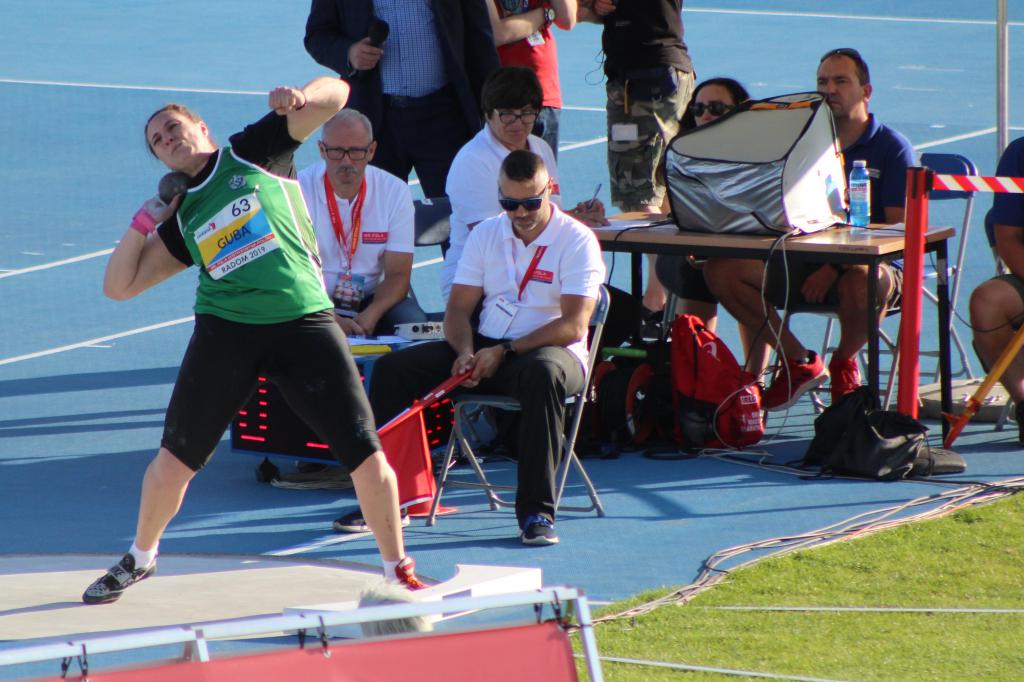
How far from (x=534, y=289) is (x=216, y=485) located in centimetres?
166

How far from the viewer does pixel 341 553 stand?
19.4ft

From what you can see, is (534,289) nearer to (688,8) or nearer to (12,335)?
(12,335)

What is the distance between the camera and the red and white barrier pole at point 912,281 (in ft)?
22.0

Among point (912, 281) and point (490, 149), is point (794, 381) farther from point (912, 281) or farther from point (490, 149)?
point (490, 149)

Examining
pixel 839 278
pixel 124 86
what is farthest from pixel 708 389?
pixel 124 86

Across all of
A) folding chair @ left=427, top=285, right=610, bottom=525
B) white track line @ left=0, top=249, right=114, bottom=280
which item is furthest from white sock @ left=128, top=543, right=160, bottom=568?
white track line @ left=0, top=249, right=114, bottom=280

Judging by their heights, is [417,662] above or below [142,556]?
above

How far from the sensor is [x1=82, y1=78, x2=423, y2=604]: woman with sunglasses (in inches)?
Answer: 196

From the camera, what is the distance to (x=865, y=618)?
4.88 m

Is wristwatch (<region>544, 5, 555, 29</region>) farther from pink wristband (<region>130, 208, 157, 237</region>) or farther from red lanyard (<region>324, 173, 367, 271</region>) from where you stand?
pink wristband (<region>130, 208, 157, 237</region>)

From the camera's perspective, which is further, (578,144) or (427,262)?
(578,144)

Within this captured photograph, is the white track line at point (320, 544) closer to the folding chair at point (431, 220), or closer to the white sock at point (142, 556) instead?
the white sock at point (142, 556)

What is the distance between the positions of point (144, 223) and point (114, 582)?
121cm

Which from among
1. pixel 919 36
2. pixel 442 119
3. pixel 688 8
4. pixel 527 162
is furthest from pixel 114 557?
pixel 688 8
